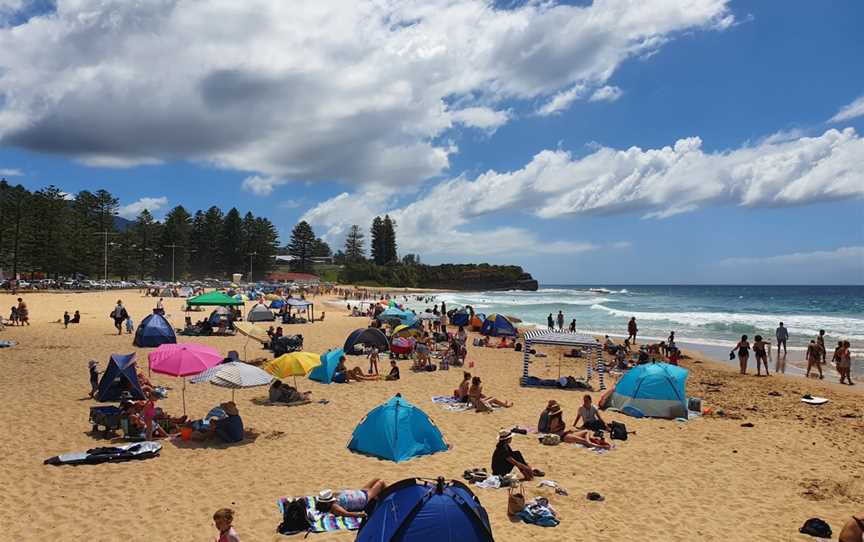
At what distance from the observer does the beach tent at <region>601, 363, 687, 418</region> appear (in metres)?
12.1

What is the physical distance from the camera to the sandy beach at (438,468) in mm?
6547

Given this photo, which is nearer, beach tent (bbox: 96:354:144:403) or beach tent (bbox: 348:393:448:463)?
beach tent (bbox: 348:393:448:463)

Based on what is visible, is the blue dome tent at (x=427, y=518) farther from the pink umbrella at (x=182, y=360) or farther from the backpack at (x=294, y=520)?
the pink umbrella at (x=182, y=360)

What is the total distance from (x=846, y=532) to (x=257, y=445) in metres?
8.36

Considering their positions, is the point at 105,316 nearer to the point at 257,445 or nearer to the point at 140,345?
the point at 140,345

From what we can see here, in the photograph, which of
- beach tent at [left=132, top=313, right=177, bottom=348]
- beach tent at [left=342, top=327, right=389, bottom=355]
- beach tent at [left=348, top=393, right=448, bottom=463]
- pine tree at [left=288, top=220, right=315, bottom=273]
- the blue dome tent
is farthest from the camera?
pine tree at [left=288, top=220, right=315, bottom=273]

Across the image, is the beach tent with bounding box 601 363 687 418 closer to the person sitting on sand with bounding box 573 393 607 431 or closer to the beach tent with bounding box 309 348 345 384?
the person sitting on sand with bounding box 573 393 607 431

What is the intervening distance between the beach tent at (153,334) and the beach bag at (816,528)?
18891 millimetres

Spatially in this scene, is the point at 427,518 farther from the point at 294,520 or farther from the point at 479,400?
the point at 479,400

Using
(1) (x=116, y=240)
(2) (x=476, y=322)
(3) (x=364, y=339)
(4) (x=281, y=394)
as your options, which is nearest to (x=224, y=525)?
(4) (x=281, y=394)

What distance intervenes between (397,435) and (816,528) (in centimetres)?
582

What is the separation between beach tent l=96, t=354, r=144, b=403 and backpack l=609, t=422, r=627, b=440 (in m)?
9.53

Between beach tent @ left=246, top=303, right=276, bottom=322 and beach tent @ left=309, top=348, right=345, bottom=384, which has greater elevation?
beach tent @ left=246, top=303, right=276, bottom=322

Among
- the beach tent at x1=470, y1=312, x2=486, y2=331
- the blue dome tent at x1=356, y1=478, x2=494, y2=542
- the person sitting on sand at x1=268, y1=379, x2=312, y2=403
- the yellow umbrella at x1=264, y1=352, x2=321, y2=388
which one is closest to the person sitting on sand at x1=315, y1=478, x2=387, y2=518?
the blue dome tent at x1=356, y1=478, x2=494, y2=542
